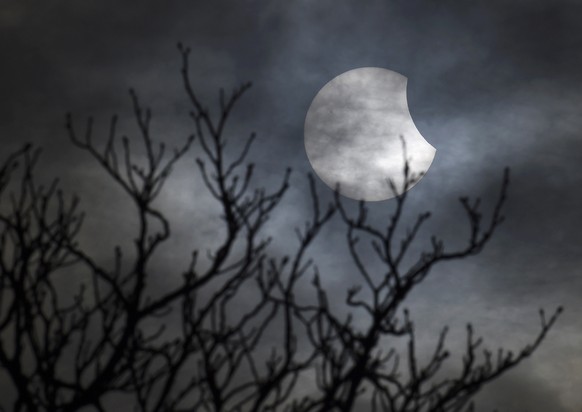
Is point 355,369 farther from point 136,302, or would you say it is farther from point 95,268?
point 95,268

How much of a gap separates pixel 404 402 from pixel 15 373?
3.74 m

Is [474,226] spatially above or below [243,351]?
above

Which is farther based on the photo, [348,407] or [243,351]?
[243,351]

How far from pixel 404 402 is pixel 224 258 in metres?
2.35

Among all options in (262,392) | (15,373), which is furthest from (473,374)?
(15,373)

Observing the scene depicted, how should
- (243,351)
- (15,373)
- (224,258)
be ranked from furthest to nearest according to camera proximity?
(243,351) → (224,258) → (15,373)

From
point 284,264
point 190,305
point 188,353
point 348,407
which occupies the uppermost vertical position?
point 284,264

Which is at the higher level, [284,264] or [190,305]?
[284,264]

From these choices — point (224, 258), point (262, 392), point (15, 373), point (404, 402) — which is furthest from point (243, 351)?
point (15, 373)

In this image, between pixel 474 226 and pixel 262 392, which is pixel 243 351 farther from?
pixel 474 226

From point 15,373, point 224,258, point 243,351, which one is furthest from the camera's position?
point 243,351

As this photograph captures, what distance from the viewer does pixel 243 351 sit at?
7281 mm

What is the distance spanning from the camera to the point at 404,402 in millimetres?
6871

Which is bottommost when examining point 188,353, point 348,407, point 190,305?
point 348,407
